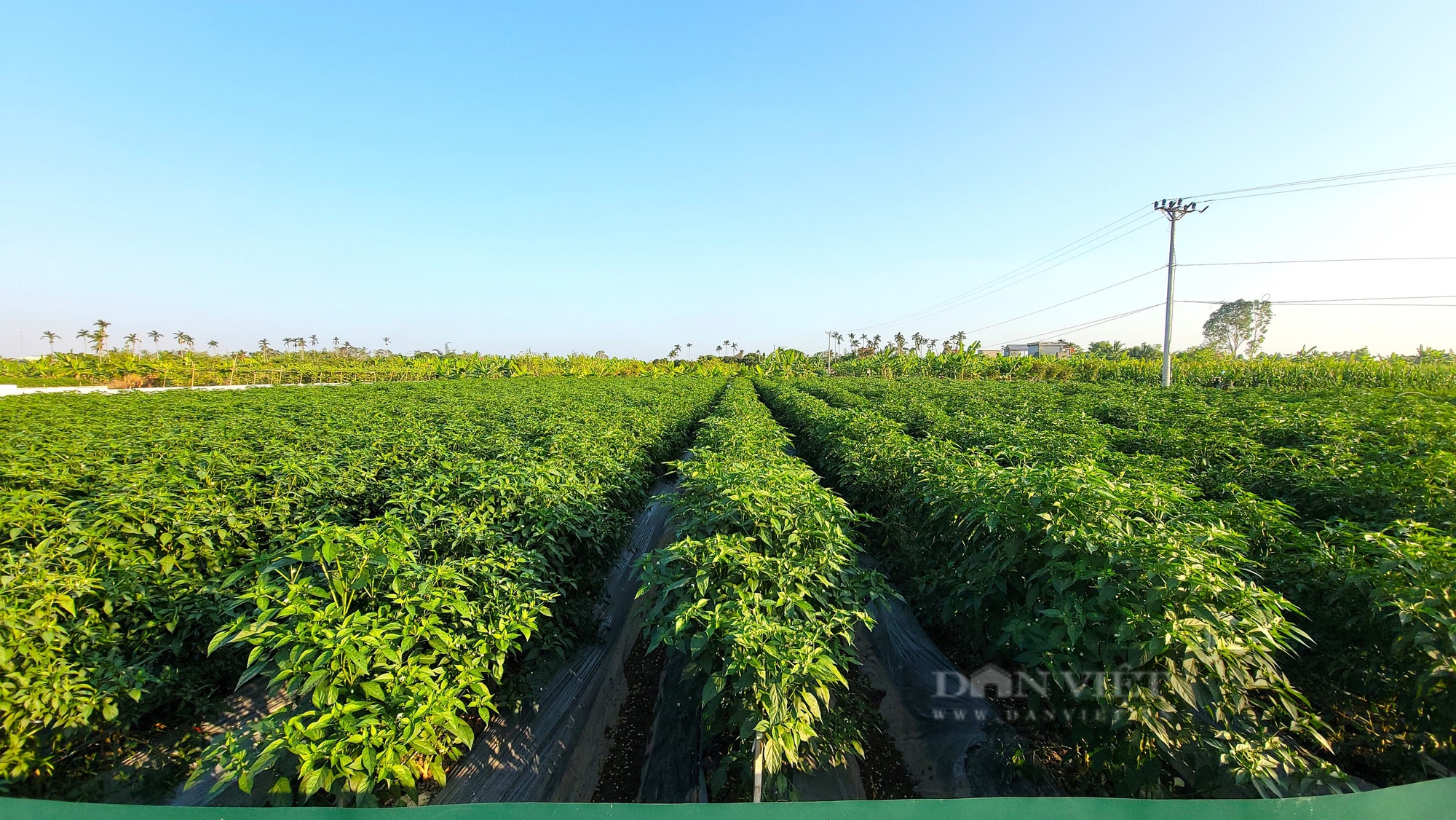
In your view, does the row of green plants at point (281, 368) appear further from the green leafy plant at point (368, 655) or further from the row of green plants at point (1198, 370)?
the green leafy plant at point (368, 655)

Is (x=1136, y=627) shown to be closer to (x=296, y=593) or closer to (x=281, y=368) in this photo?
(x=296, y=593)

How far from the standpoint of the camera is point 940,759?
11.6 ft

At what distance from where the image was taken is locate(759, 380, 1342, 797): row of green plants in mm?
2275

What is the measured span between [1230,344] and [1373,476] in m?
144

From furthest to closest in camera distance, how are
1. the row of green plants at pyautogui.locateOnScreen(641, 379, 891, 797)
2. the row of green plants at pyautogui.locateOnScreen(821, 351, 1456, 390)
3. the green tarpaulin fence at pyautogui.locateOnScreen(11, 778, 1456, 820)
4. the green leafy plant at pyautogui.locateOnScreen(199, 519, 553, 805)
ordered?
the row of green plants at pyautogui.locateOnScreen(821, 351, 1456, 390) → the row of green plants at pyautogui.locateOnScreen(641, 379, 891, 797) → the green leafy plant at pyautogui.locateOnScreen(199, 519, 553, 805) → the green tarpaulin fence at pyautogui.locateOnScreen(11, 778, 1456, 820)

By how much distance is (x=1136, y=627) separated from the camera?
2.42 meters

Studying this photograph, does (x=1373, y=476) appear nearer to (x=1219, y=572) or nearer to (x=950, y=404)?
(x=1219, y=572)

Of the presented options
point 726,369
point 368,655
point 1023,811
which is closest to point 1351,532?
point 1023,811

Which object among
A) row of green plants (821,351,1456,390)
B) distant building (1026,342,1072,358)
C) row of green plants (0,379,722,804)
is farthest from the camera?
distant building (1026,342,1072,358)

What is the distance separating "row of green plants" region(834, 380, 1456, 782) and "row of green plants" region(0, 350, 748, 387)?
140ft

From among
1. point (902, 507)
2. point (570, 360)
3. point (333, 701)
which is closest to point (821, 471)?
point (902, 507)

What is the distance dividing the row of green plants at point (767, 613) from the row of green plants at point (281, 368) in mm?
42359

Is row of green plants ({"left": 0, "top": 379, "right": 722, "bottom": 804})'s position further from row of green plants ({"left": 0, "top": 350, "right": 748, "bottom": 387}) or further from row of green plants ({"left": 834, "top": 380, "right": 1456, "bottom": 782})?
row of green plants ({"left": 0, "top": 350, "right": 748, "bottom": 387})

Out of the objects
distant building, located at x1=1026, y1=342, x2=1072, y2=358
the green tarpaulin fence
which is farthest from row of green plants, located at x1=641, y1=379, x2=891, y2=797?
distant building, located at x1=1026, y1=342, x2=1072, y2=358
